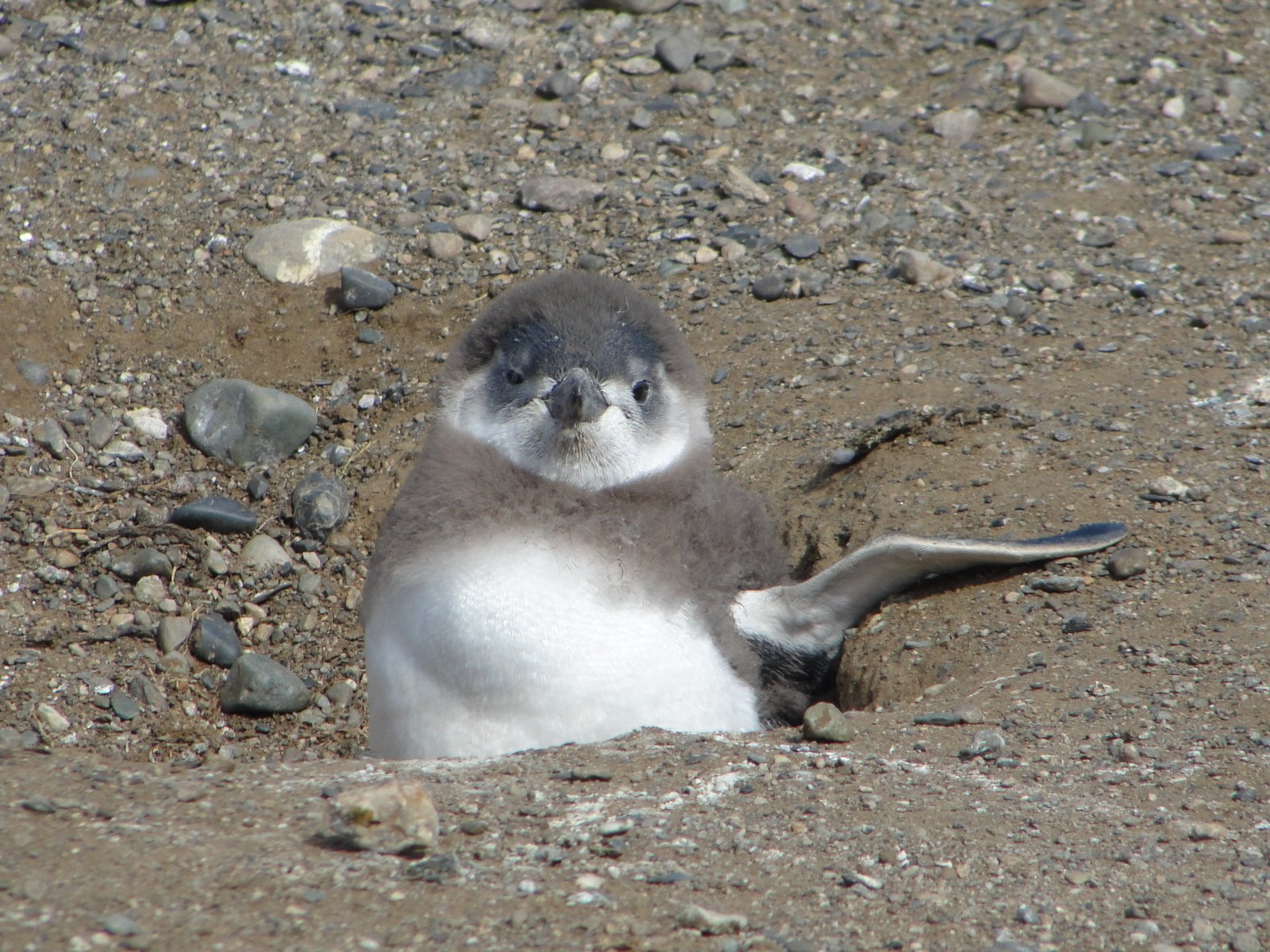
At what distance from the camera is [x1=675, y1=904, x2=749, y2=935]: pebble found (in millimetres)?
2068

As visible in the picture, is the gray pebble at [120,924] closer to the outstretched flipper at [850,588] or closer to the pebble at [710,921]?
the pebble at [710,921]

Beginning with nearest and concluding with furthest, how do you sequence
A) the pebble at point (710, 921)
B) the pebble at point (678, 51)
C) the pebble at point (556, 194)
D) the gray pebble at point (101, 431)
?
the pebble at point (710, 921) < the gray pebble at point (101, 431) < the pebble at point (556, 194) < the pebble at point (678, 51)

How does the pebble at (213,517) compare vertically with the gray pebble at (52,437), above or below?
below

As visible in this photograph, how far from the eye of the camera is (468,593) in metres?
3.12

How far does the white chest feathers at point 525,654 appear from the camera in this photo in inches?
122

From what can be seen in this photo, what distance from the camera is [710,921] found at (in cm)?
208

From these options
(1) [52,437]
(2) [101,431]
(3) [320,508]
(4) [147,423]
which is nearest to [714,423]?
(3) [320,508]

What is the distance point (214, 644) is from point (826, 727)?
242cm

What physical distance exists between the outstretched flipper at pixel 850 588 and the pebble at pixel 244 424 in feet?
7.57

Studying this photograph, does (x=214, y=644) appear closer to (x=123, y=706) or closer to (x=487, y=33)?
(x=123, y=706)

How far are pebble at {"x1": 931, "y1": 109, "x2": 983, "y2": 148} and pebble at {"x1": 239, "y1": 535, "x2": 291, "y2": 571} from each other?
12.4ft

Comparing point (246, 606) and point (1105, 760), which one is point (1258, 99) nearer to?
point (1105, 760)

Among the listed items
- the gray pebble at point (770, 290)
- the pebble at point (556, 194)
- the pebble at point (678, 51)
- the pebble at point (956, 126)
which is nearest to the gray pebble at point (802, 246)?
the gray pebble at point (770, 290)

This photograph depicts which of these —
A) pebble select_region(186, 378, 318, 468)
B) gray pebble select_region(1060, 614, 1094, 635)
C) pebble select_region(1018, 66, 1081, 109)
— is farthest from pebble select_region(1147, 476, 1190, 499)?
pebble select_region(1018, 66, 1081, 109)
